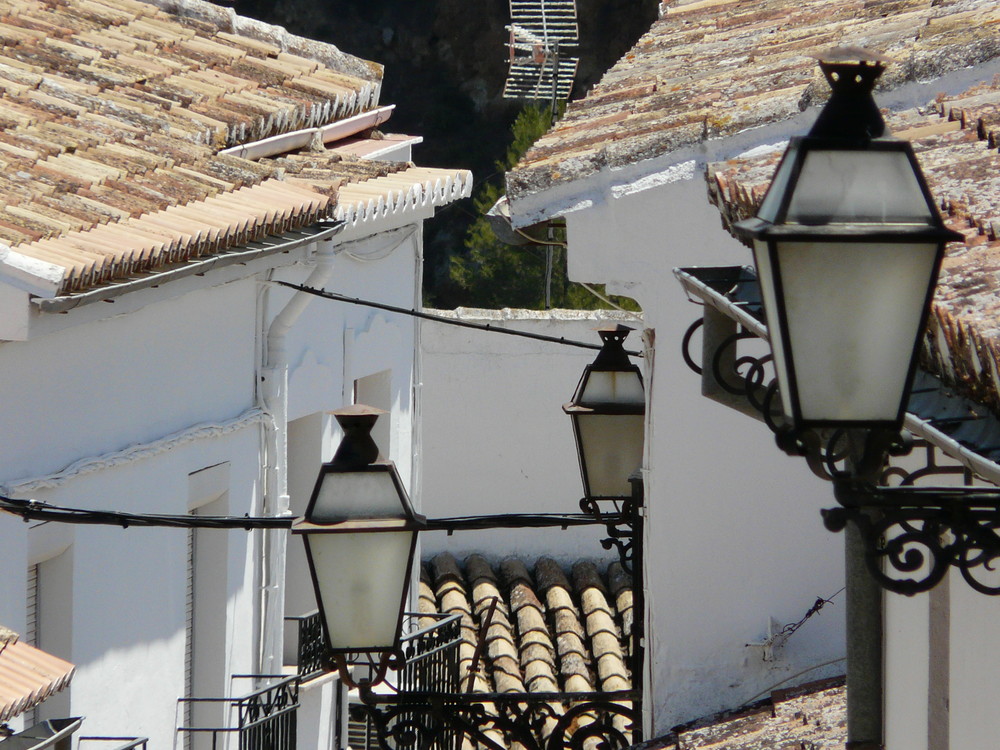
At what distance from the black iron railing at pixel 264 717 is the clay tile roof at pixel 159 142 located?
2.23 m

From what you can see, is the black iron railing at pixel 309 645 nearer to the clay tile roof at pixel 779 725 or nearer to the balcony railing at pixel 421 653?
the balcony railing at pixel 421 653

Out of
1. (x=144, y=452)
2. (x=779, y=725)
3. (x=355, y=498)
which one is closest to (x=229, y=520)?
(x=355, y=498)

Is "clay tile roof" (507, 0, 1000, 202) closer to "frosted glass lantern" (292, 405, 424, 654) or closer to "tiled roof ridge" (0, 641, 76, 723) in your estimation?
"frosted glass lantern" (292, 405, 424, 654)

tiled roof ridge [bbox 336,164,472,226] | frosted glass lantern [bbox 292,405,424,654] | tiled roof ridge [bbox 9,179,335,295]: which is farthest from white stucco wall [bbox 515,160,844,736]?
frosted glass lantern [bbox 292,405,424,654]

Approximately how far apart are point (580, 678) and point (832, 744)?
18.5ft

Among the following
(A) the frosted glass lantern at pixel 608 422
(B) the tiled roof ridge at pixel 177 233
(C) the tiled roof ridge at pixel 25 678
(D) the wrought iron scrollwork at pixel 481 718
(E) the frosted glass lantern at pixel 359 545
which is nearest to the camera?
(C) the tiled roof ridge at pixel 25 678

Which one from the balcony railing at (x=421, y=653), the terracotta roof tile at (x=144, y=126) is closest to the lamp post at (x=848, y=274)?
the terracotta roof tile at (x=144, y=126)

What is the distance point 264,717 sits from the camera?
24.8 feet

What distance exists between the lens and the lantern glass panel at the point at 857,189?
88.7 inches

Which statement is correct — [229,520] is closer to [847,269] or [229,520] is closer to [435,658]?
[847,269]

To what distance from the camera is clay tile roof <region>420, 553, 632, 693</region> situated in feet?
34.3

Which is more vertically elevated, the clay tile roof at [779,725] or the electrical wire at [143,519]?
the electrical wire at [143,519]

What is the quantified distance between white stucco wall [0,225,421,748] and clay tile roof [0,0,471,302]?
296mm

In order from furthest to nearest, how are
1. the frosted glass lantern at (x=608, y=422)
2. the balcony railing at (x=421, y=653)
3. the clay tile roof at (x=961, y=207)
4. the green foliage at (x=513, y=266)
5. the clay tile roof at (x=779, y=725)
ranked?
1. the green foliage at (x=513, y=266)
2. the balcony railing at (x=421, y=653)
3. the frosted glass lantern at (x=608, y=422)
4. the clay tile roof at (x=779, y=725)
5. the clay tile roof at (x=961, y=207)
